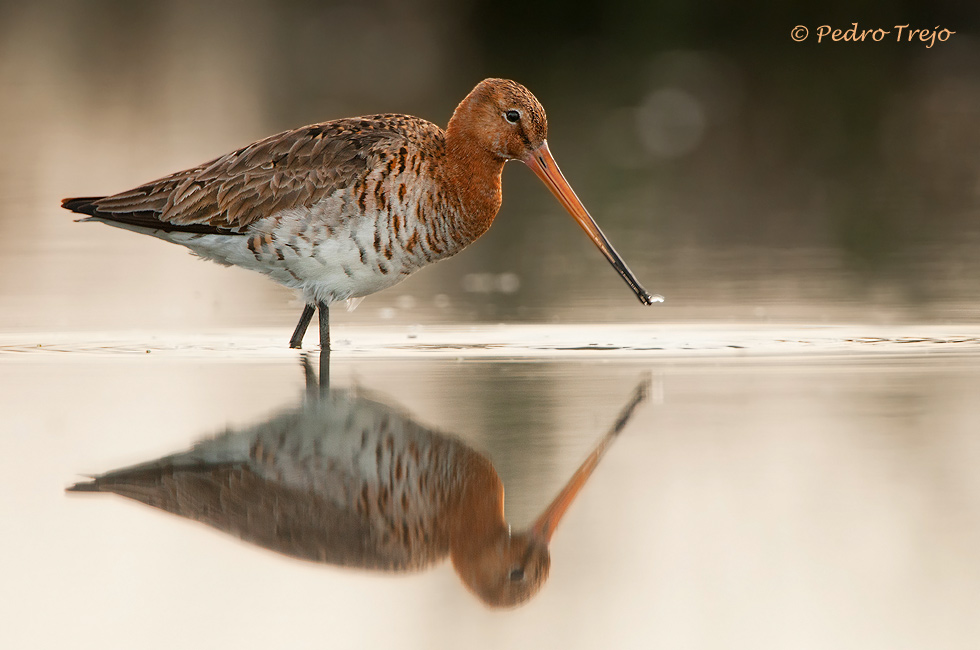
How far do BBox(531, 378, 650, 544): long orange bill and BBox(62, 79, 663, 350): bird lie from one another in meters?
1.57

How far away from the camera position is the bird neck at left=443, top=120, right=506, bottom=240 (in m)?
6.43

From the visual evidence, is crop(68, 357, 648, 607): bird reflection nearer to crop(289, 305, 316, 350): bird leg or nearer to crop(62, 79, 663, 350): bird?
crop(62, 79, 663, 350): bird

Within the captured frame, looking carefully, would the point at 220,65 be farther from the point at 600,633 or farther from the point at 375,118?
the point at 600,633

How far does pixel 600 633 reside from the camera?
3.00 meters

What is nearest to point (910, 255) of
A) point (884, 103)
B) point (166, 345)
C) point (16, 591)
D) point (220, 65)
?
point (166, 345)

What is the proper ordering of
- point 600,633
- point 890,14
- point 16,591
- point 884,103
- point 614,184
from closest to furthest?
1. point 600,633
2. point 16,591
3. point 614,184
4. point 884,103
5. point 890,14

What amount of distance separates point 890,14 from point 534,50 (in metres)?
4.90

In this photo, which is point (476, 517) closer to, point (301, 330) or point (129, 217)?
point (301, 330)

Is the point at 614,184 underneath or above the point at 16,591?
above

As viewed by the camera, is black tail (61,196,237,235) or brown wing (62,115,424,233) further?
black tail (61,196,237,235)

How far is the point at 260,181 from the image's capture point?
6539mm

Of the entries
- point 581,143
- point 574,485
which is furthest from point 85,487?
point 581,143

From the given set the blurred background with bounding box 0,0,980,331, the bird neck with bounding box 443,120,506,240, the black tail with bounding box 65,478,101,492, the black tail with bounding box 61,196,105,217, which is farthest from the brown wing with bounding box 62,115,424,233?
the black tail with bounding box 65,478,101,492

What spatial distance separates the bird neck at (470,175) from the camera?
21.1 feet
